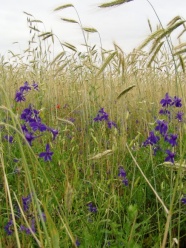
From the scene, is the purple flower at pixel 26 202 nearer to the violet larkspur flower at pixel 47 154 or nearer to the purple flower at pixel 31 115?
the violet larkspur flower at pixel 47 154

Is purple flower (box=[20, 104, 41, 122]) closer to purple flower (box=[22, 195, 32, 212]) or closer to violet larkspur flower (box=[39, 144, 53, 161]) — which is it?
violet larkspur flower (box=[39, 144, 53, 161])

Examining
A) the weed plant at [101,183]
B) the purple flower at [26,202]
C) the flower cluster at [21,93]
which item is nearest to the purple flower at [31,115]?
the weed plant at [101,183]

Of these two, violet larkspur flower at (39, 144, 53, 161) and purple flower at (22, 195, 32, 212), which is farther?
violet larkspur flower at (39, 144, 53, 161)

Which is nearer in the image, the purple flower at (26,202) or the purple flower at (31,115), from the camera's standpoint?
the purple flower at (26,202)

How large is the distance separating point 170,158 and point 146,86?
3021 mm

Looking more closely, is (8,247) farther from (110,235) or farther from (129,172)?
(129,172)

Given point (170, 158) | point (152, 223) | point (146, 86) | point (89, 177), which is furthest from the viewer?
point (146, 86)

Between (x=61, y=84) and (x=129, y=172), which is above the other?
(x=61, y=84)

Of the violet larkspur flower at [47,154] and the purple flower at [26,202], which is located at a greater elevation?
the violet larkspur flower at [47,154]

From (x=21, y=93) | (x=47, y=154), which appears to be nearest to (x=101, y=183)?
(x=47, y=154)

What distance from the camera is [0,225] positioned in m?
1.82

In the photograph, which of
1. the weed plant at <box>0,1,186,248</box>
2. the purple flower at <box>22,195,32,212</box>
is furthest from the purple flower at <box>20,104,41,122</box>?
the purple flower at <box>22,195,32,212</box>

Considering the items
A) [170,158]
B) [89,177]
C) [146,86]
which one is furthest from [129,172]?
[146,86]

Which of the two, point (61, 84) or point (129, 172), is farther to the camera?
point (61, 84)
